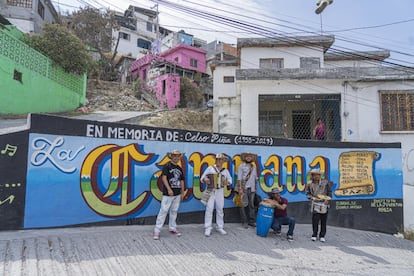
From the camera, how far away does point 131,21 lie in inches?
1711

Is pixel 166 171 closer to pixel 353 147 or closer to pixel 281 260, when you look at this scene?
pixel 281 260

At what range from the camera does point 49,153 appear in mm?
5250

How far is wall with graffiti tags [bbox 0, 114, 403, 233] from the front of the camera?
506 centimetres

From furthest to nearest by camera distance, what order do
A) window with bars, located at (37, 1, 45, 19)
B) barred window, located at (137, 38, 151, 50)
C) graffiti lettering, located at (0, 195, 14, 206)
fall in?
barred window, located at (137, 38, 151, 50)
window with bars, located at (37, 1, 45, 19)
graffiti lettering, located at (0, 195, 14, 206)

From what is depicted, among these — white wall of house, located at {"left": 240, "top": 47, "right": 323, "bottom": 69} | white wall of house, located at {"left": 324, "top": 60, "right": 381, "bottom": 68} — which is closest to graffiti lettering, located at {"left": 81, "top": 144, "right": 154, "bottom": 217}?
white wall of house, located at {"left": 240, "top": 47, "right": 323, "bottom": 69}

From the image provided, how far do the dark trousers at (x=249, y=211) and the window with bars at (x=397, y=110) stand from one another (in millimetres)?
8587

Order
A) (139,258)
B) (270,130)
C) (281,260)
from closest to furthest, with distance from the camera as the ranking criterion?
(139,258)
(281,260)
(270,130)

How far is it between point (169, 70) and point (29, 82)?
54.2 feet

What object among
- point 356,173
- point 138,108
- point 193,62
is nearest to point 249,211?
point 356,173

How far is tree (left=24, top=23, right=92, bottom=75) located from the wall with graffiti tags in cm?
1407

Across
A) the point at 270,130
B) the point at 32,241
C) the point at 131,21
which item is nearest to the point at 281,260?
the point at 32,241

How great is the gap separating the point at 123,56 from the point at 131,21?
8830mm

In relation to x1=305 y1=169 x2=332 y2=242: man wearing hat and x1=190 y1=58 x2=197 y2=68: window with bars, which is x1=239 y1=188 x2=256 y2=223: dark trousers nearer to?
x1=305 y1=169 x2=332 y2=242: man wearing hat

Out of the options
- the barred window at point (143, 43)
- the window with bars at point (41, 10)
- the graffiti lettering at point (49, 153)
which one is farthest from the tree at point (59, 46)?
the barred window at point (143, 43)
